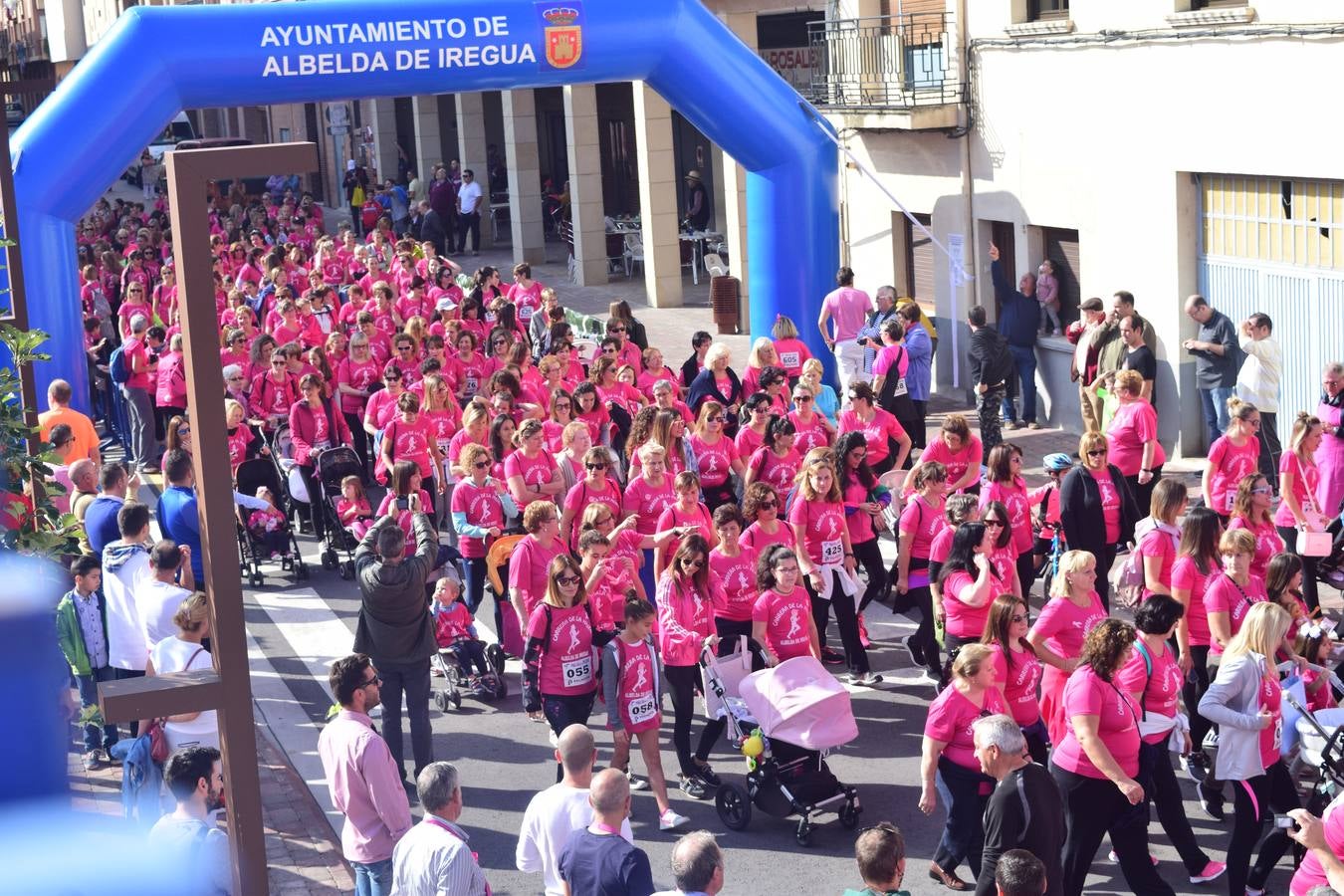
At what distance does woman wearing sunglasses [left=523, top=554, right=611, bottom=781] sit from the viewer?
9211 mm

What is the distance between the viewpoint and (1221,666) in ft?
26.5

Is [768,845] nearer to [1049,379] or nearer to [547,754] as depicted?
[547,754]

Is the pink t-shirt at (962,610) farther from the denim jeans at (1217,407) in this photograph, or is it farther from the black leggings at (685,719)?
the denim jeans at (1217,407)

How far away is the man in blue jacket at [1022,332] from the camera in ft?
60.2

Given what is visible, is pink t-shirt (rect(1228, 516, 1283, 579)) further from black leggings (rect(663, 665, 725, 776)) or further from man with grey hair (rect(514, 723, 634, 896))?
man with grey hair (rect(514, 723, 634, 896))

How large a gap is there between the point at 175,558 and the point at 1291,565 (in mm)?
5982

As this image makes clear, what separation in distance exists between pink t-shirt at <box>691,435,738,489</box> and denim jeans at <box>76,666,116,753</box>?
457cm

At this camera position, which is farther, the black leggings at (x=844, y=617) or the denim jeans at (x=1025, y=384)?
the denim jeans at (x=1025, y=384)

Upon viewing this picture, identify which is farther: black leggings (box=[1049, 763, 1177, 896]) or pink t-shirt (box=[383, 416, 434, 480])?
pink t-shirt (box=[383, 416, 434, 480])

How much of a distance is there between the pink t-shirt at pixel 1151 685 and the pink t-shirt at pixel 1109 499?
11.1ft

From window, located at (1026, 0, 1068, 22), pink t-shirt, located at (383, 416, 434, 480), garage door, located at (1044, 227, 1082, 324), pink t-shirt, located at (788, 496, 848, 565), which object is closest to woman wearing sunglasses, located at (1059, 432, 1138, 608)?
pink t-shirt, located at (788, 496, 848, 565)

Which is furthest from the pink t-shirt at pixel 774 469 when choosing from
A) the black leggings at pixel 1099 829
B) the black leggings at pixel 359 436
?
the black leggings at pixel 359 436

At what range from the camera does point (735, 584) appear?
10.3 m

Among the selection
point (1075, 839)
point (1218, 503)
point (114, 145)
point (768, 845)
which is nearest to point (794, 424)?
point (1218, 503)
